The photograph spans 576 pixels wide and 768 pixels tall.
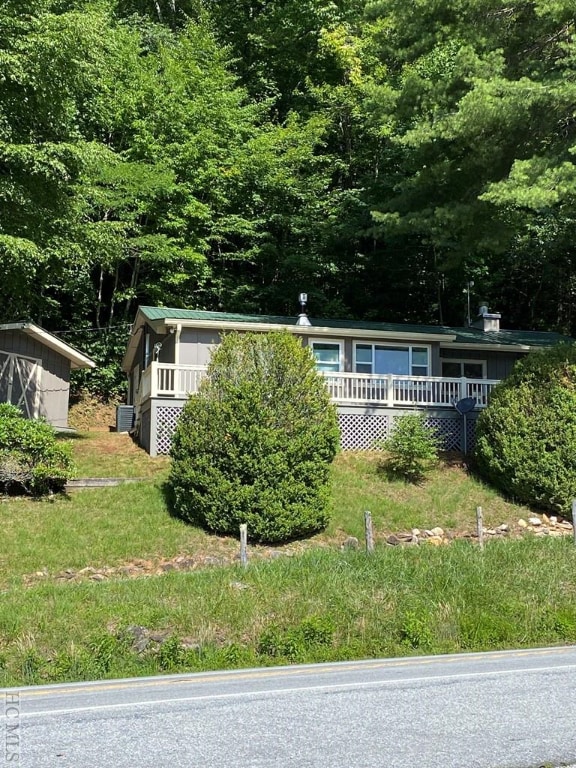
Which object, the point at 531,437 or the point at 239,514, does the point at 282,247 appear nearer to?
the point at 531,437

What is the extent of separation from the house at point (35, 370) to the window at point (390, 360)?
362 inches

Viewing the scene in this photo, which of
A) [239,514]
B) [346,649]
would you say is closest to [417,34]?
[239,514]

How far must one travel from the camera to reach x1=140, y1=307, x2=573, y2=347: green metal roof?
21.4 meters

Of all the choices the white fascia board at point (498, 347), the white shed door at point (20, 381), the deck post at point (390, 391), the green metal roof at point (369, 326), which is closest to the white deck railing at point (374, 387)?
the deck post at point (390, 391)

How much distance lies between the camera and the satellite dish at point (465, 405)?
65.6 ft

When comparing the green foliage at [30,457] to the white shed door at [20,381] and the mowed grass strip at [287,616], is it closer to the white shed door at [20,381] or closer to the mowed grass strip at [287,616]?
the mowed grass strip at [287,616]

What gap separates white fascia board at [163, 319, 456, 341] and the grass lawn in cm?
841

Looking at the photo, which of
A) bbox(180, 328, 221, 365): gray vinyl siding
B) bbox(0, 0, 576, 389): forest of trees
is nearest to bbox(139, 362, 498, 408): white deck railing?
bbox(180, 328, 221, 365): gray vinyl siding

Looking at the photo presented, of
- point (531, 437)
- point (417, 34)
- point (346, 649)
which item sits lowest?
point (346, 649)

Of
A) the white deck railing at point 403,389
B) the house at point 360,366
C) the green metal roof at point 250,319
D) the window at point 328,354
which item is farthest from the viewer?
the window at point 328,354

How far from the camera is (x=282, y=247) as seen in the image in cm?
3247

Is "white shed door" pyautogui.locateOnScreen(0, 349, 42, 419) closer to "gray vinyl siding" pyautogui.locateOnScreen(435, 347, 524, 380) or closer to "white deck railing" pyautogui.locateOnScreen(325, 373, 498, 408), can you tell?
"white deck railing" pyautogui.locateOnScreen(325, 373, 498, 408)

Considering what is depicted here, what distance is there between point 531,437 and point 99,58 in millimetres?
12829

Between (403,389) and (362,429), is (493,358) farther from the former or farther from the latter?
(362,429)
